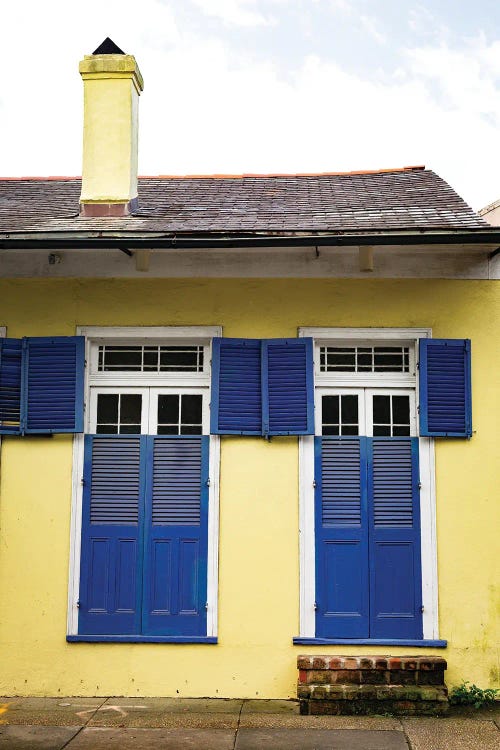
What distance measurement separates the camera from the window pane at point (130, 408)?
6863 millimetres

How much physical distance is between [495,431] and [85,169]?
14.8 feet

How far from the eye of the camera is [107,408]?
22.6ft

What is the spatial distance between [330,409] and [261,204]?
2.23 metres

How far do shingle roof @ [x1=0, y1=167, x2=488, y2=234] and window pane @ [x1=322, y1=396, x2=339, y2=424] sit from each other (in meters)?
1.51

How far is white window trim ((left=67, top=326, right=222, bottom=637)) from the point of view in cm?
655

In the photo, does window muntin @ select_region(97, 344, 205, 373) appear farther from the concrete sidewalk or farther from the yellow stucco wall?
the concrete sidewalk

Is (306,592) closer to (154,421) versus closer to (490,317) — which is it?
(154,421)

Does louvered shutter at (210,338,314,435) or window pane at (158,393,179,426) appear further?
window pane at (158,393,179,426)

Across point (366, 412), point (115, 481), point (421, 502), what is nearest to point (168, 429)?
point (115, 481)

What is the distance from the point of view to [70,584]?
21.7ft

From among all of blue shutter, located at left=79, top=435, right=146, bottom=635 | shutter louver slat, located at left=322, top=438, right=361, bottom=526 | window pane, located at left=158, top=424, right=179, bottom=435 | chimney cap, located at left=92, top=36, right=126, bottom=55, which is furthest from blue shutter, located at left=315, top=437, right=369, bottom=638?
chimney cap, located at left=92, top=36, right=126, bottom=55

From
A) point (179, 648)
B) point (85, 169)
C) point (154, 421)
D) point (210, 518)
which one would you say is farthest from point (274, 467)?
point (85, 169)

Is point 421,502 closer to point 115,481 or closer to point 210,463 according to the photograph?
point 210,463

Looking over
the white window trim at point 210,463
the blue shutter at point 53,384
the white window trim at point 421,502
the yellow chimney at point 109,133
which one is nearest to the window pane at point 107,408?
the white window trim at point 210,463
